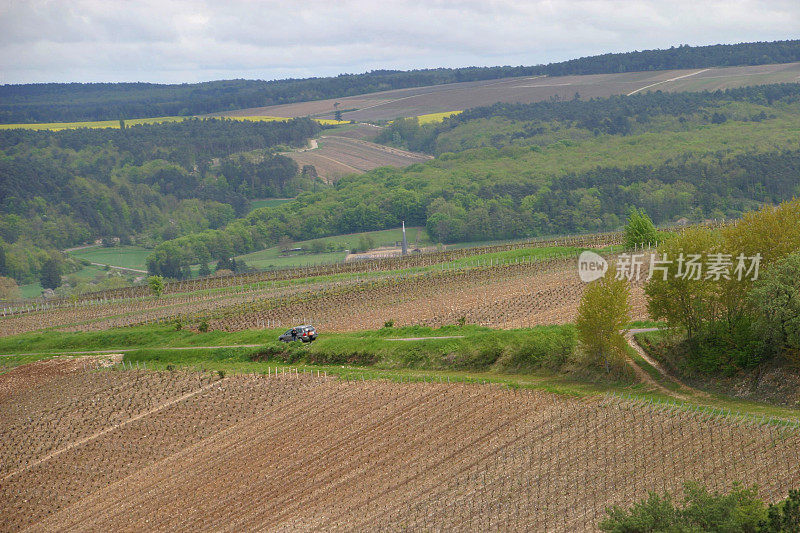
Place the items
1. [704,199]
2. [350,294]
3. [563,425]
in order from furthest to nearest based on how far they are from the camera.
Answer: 1. [704,199]
2. [350,294]
3. [563,425]

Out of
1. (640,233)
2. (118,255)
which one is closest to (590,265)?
(640,233)

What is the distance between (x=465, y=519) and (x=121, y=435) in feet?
77.0

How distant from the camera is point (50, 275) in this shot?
140875mm

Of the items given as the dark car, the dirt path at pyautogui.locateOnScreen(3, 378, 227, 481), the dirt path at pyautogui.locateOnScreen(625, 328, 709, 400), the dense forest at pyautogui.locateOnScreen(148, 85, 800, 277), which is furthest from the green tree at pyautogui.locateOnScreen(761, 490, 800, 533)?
the dense forest at pyautogui.locateOnScreen(148, 85, 800, 277)

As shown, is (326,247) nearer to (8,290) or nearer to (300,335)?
(8,290)

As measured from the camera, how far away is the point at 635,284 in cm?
6438

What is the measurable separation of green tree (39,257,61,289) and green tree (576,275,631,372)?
116605 millimetres

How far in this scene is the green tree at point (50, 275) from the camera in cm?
14025

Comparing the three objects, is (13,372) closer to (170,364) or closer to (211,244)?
(170,364)

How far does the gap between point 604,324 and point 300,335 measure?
903 inches

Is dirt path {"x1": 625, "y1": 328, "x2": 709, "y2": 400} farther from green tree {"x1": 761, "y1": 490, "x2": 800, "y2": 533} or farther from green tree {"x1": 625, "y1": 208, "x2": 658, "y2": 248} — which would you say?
green tree {"x1": 625, "y1": 208, "x2": 658, "y2": 248}

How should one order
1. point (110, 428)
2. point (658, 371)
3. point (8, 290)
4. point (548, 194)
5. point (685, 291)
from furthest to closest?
point (548, 194)
point (8, 290)
point (110, 428)
point (685, 291)
point (658, 371)

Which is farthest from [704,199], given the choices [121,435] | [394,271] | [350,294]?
[121,435]

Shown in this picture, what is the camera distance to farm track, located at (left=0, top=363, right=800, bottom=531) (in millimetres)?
31312
